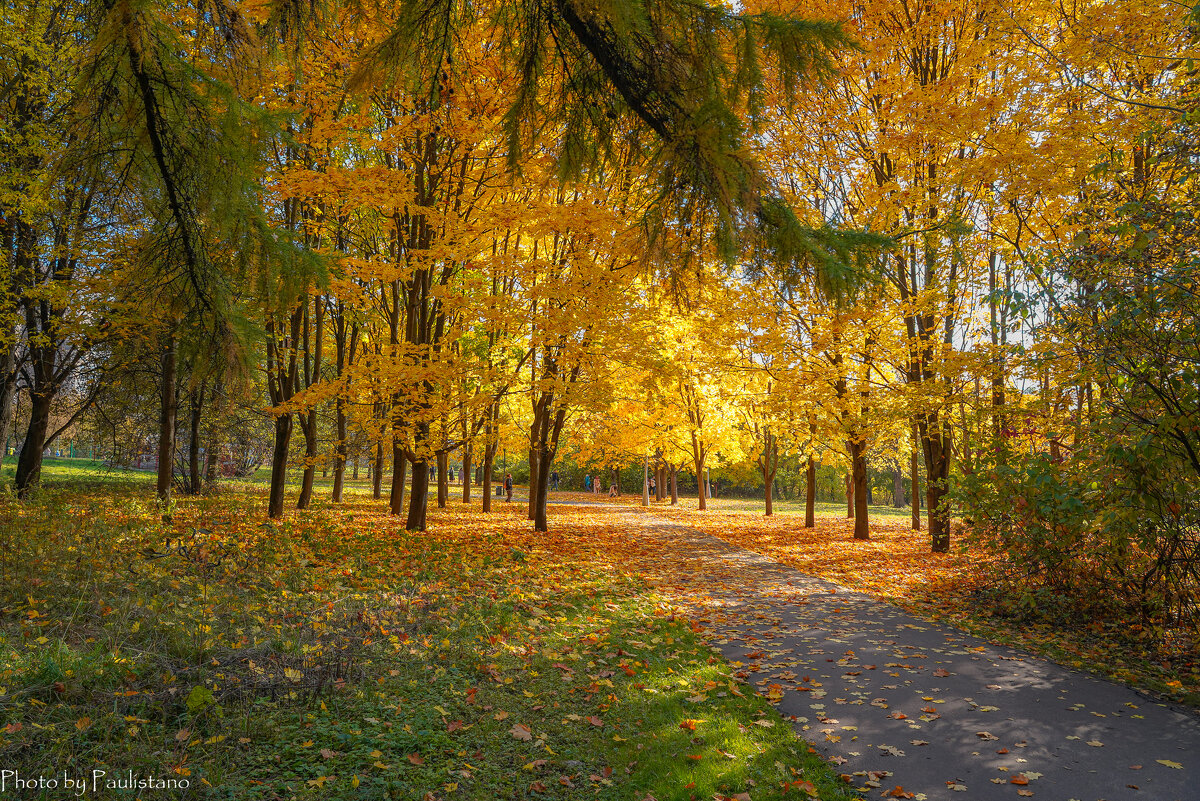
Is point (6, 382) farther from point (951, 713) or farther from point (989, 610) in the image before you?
point (989, 610)

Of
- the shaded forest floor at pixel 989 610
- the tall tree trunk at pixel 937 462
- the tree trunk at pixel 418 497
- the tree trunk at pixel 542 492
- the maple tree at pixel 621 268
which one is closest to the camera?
the maple tree at pixel 621 268

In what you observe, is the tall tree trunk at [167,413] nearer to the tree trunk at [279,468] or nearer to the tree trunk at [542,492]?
the tree trunk at [279,468]

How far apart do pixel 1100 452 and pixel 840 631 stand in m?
3.35

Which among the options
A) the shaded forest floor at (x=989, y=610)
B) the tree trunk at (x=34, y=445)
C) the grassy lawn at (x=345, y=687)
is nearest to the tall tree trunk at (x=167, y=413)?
the tree trunk at (x=34, y=445)

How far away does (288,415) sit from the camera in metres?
12.8

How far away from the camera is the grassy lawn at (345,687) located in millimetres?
3260

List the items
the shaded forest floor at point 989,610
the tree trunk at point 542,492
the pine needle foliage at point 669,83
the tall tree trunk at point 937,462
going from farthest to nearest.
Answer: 1. the tree trunk at point 542,492
2. the tall tree trunk at point 937,462
3. the shaded forest floor at point 989,610
4. the pine needle foliage at point 669,83

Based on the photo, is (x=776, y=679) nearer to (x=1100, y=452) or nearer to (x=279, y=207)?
(x=1100, y=452)

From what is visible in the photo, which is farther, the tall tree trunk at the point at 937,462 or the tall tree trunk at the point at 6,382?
the tall tree trunk at the point at 937,462

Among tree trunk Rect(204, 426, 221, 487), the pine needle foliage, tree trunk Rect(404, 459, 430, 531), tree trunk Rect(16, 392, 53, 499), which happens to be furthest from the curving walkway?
tree trunk Rect(204, 426, 221, 487)

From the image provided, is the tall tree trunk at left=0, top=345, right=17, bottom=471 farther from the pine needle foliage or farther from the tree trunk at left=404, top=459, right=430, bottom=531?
the pine needle foliage

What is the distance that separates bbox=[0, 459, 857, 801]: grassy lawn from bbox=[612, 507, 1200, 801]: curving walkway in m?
0.42

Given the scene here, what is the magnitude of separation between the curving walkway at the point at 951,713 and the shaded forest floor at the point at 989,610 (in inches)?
16.6

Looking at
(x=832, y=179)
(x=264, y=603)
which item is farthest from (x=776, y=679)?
(x=832, y=179)
